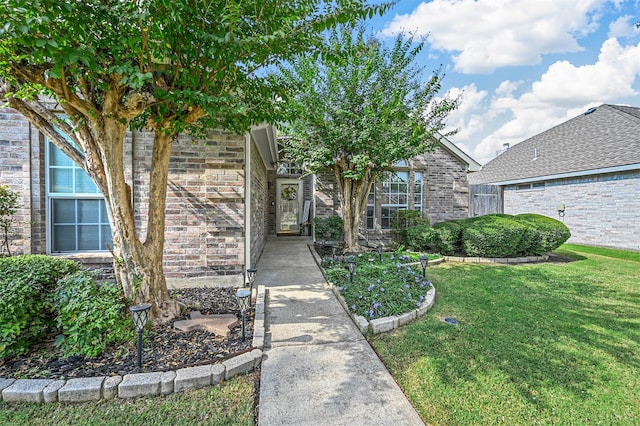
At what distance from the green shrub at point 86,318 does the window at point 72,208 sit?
2046 millimetres

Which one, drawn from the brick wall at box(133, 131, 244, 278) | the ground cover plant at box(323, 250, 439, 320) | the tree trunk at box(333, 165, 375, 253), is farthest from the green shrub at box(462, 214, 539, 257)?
the brick wall at box(133, 131, 244, 278)

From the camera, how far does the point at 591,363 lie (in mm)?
2953

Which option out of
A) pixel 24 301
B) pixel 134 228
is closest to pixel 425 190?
pixel 134 228

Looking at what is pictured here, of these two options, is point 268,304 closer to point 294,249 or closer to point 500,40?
point 294,249

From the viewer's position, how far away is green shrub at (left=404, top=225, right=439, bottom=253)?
27.4 feet

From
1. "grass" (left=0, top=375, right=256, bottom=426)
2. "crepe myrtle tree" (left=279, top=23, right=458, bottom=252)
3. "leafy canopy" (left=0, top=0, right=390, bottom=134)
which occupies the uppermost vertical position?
"crepe myrtle tree" (left=279, top=23, right=458, bottom=252)

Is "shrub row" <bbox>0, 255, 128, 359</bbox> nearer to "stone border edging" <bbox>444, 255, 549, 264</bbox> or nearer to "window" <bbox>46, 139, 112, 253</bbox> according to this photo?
"window" <bbox>46, 139, 112, 253</bbox>

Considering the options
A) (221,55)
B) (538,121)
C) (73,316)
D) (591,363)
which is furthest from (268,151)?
(538,121)

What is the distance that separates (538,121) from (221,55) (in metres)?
27.6

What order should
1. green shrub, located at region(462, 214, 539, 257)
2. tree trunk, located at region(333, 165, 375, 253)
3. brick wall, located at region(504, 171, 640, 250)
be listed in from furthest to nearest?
brick wall, located at region(504, 171, 640, 250), tree trunk, located at region(333, 165, 375, 253), green shrub, located at region(462, 214, 539, 257)

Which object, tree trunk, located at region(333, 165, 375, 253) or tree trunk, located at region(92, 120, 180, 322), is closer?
tree trunk, located at region(92, 120, 180, 322)

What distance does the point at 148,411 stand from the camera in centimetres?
223

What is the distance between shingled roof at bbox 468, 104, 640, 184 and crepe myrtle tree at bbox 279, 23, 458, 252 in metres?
7.34

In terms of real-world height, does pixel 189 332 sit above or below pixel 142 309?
below
